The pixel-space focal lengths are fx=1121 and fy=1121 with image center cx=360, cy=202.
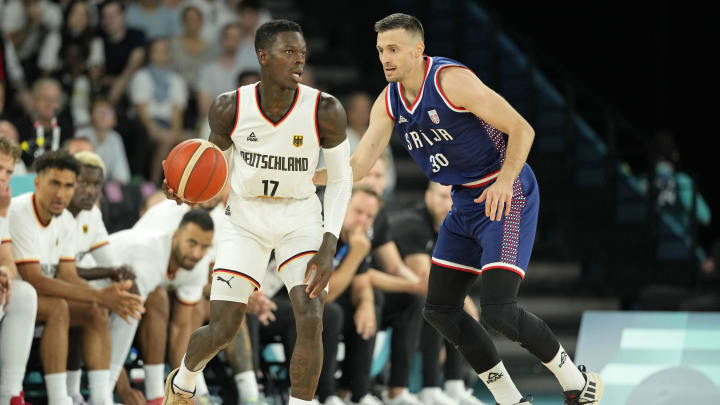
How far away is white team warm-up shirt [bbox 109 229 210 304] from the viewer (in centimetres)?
654

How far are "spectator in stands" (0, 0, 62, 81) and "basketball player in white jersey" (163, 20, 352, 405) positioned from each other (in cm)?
499

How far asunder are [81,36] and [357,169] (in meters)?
4.69

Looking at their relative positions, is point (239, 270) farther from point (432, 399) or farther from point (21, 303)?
point (432, 399)

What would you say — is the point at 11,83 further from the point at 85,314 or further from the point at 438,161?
the point at 438,161

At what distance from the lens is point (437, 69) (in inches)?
211

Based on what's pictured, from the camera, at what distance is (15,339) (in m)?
5.81

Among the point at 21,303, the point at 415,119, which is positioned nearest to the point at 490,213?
the point at 415,119

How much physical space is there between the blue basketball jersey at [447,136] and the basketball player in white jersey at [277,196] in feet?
1.28

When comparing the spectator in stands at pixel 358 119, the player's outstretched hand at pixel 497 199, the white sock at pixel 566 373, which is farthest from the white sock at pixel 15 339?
the spectator in stands at pixel 358 119

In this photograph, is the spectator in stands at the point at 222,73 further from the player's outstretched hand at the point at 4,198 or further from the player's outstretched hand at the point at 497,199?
the player's outstretched hand at the point at 497,199

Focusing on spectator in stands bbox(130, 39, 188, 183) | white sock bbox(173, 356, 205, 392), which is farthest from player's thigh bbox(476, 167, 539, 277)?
spectator in stands bbox(130, 39, 188, 183)

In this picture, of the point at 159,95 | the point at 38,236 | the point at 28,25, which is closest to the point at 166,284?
the point at 38,236

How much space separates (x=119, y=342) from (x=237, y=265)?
1.60 metres

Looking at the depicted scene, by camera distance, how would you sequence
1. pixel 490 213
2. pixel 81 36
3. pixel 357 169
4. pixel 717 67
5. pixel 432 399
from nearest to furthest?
pixel 490 213
pixel 357 169
pixel 432 399
pixel 81 36
pixel 717 67
